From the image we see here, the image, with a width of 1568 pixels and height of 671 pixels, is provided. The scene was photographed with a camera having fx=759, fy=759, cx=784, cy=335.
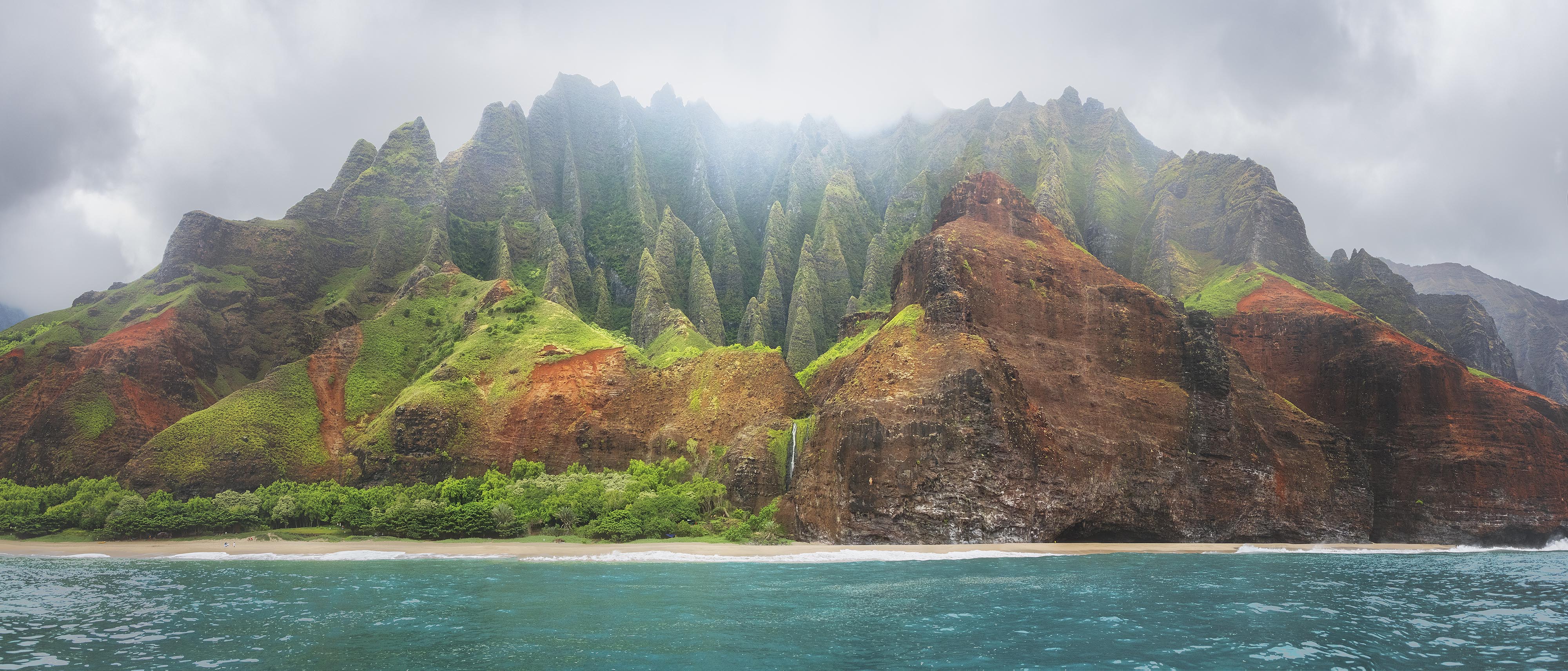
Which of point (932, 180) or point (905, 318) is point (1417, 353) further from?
point (932, 180)

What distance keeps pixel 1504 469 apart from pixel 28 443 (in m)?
121

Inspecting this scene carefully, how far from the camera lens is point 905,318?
193ft

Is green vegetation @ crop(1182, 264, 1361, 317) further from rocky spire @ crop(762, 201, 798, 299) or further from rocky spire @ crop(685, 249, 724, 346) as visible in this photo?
rocky spire @ crop(685, 249, 724, 346)

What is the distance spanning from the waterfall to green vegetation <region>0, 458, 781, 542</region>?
4423 mm

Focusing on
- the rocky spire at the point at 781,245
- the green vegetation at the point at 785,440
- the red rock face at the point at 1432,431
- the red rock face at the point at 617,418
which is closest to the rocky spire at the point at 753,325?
the rocky spire at the point at 781,245

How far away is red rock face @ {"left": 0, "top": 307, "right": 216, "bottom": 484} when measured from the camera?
63969mm

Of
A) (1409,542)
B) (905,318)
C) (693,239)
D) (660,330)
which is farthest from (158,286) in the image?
(1409,542)

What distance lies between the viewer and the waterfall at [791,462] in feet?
182

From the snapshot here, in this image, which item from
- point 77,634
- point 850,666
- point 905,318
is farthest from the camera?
point 905,318

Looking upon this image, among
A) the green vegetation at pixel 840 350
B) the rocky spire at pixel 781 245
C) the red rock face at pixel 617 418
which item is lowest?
the red rock face at pixel 617 418

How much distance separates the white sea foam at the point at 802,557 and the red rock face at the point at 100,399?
50.7 m

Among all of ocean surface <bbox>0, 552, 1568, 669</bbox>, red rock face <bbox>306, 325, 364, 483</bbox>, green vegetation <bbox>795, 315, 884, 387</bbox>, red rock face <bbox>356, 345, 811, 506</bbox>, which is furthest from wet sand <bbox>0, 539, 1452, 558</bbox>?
green vegetation <bbox>795, 315, 884, 387</bbox>

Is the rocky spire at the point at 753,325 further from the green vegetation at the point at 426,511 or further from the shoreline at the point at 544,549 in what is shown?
the shoreline at the point at 544,549

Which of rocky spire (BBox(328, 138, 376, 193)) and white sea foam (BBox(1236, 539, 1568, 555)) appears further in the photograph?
rocky spire (BBox(328, 138, 376, 193))
